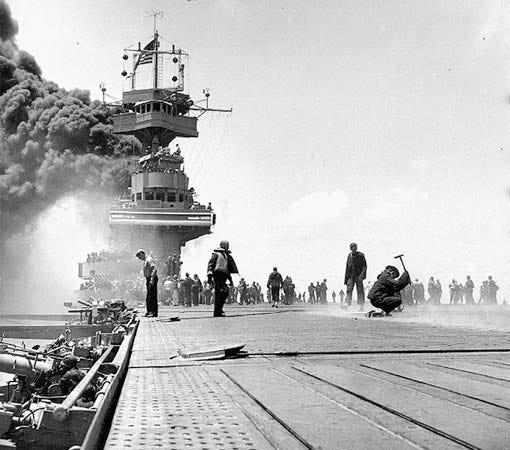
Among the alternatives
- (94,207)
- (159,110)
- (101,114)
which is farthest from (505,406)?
(101,114)

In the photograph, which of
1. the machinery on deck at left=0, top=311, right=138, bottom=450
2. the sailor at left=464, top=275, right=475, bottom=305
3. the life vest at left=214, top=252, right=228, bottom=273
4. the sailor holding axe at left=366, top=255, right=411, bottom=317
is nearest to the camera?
the machinery on deck at left=0, top=311, right=138, bottom=450

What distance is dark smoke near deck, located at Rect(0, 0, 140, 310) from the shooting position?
55.3 metres

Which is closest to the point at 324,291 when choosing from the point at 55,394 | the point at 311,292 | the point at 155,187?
the point at 311,292

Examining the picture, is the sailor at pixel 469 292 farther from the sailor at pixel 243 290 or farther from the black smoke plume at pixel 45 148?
the black smoke plume at pixel 45 148

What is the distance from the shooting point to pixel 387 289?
11055 millimetres

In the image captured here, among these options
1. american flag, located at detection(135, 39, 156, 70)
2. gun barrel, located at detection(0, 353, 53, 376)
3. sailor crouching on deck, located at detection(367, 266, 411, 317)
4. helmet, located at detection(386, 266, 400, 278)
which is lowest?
gun barrel, located at detection(0, 353, 53, 376)

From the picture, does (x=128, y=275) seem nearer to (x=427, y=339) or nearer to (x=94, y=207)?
(x=94, y=207)

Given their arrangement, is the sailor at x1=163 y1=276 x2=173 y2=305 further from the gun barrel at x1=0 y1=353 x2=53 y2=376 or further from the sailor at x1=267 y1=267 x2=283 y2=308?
the gun barrel at x1=0 y1=353 x2=53 y2=376

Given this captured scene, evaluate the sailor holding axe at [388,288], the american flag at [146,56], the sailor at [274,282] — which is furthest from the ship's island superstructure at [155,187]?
the sailor holding axe at [388,288]

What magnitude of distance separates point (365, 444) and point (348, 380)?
144cm

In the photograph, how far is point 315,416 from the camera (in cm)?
239

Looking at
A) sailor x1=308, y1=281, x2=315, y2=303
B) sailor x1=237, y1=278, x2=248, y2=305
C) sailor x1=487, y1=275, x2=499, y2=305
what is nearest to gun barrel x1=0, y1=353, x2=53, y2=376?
sailor x1=487, y1=275, x2=499, y2=305

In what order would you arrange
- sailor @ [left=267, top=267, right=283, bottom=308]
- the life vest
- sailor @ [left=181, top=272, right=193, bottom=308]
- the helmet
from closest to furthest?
the helmet
the life vest
sailor @ [left=267, top=267, right=283, bottom=308]
sailor @ [left=181, top=272, right=193, bottom=308]

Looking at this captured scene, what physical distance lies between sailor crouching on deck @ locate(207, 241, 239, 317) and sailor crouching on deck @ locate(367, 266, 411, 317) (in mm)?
3085
